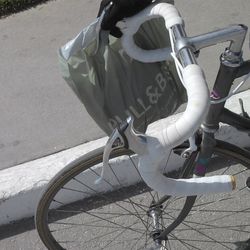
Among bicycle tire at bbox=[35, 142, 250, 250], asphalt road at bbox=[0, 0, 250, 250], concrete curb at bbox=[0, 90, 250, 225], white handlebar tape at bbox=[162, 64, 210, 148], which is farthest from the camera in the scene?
asphalt road at bbox=[0, 0, 250, 250]

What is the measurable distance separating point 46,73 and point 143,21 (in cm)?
198

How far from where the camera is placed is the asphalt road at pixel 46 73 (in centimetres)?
317

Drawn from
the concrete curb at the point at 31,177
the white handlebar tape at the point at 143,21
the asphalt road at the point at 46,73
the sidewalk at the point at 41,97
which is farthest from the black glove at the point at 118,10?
the asphalt road at the point at 46,73

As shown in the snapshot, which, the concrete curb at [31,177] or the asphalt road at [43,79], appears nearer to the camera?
the concrete curb at [31,177]

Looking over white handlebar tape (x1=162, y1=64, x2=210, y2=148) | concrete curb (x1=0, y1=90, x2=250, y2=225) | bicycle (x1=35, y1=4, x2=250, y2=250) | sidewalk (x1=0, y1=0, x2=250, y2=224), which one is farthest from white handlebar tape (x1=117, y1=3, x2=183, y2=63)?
sidewalk (x1=0, y1=0, x2=250, y2=224)

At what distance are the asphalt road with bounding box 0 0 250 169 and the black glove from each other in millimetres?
1507

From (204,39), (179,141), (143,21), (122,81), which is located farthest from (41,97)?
(179,141)

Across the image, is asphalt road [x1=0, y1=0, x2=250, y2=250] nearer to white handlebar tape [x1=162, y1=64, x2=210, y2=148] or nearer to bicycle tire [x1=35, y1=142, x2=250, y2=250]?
bicycle tire [x1=35, y1=142, x2=250, y2=250]

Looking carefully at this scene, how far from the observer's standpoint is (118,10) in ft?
5.43

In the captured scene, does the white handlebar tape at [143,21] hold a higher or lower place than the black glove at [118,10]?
lower

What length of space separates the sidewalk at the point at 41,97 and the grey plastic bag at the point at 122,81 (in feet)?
3.30

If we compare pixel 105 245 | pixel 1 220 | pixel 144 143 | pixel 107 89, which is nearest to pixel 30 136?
pixel 1 220

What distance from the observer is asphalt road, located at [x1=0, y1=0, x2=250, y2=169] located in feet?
10.4

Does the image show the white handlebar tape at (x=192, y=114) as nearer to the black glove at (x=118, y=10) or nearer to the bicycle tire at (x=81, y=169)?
the black glove at (x=118, y=10)
